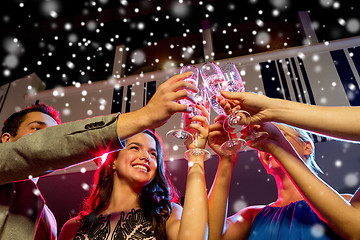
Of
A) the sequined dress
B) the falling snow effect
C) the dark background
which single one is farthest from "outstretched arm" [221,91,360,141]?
the dark background

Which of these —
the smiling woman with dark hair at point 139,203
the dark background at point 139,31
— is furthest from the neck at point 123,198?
the dark background at point 139,31

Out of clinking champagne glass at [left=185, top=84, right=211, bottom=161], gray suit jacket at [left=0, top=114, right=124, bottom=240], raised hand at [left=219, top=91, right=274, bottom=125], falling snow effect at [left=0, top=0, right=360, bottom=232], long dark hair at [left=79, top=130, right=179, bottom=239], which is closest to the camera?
gray suit jacket at [left=0, top=114, right=124, bottom=240]

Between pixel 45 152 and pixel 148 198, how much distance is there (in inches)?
38.1

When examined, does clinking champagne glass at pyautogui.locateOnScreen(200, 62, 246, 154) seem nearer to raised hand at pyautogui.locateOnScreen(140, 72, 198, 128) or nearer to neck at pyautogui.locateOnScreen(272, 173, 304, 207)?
raised hand at pyautogui.locateOnScreen(140, 72, 198, 128)

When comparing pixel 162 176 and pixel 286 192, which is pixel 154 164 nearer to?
pixel 162 176

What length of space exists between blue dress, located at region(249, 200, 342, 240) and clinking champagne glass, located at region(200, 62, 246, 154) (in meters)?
0.44

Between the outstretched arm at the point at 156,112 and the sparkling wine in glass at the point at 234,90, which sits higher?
the sparkling wine in glass at the point at 234,90

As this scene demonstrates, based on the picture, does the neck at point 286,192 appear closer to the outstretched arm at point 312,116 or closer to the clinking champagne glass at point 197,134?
the clinking champagne glass at point 197,134

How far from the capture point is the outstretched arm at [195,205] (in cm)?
112

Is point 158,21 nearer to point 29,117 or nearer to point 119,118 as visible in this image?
point 29,117

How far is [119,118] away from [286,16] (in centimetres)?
502

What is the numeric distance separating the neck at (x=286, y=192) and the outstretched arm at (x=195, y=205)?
0.59 m

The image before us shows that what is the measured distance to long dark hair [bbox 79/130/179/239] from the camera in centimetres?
143

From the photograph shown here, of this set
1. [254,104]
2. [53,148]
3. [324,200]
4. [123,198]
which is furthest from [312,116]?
[123,198]
